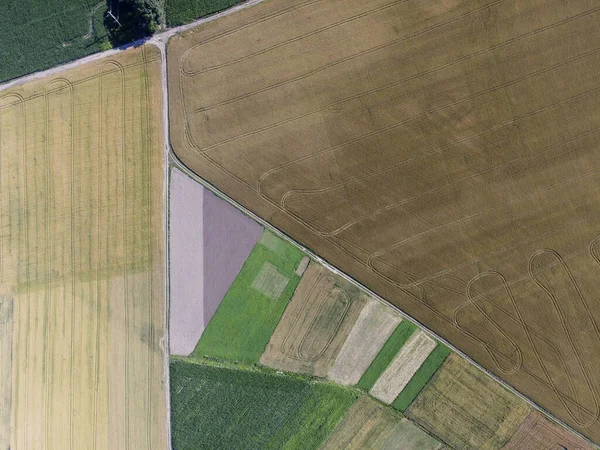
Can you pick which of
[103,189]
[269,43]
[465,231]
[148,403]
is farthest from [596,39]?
[148,403]

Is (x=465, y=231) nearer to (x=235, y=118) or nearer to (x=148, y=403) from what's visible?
(x=235, y=118)

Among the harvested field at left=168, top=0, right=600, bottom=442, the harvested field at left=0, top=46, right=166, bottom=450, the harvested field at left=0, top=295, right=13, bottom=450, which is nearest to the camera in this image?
the harvested field at left=168, top=0, right=600, bottom=442

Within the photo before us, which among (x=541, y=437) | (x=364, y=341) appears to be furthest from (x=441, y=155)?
(x=541, y=437)

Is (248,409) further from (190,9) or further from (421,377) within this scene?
(190,9)

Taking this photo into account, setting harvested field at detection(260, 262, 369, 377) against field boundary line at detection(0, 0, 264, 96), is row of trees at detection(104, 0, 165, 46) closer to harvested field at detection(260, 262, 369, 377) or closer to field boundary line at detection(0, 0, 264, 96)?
field boundary line at detection(0, 0, 264, 96)

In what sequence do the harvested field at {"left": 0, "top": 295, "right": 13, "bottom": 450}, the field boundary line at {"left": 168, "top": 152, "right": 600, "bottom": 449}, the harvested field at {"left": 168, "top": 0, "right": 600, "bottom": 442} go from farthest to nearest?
the harvested field at {"left": 0, "top": 295, "right": 13, "bottom": 450} < the field boundary line at {"left": 168, "top": 152, "right": 600, "bottom": 449} < the harvested field at {"left": 168, "top": 0, "right": 600, "bottom": 442}

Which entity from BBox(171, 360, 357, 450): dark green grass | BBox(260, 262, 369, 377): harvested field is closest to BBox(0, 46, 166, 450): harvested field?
BBox(171, 360, 357, 450): dark green grass
